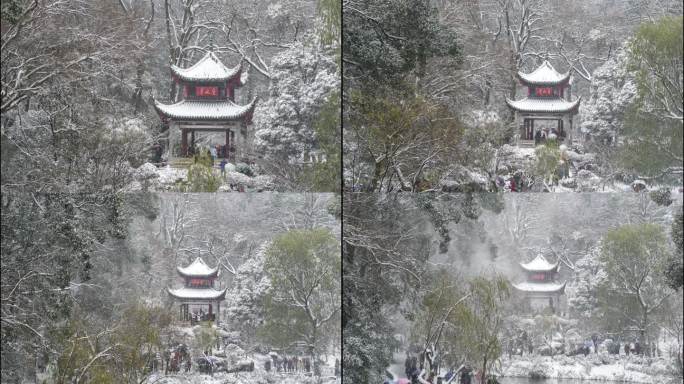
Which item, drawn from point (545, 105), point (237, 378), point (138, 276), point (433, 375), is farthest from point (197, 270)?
point (545, 105)

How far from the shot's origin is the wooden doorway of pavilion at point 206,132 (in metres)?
7.30

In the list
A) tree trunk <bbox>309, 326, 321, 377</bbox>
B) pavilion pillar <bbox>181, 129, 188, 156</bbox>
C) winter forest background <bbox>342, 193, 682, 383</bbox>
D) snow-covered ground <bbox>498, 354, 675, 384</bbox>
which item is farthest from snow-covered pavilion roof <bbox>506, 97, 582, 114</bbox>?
pavilion pillar <bbox>181, 129, 188, 156</bbox>

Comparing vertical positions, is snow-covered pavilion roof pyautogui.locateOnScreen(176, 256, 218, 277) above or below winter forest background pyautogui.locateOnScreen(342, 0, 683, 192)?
below

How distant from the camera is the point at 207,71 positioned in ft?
24.2

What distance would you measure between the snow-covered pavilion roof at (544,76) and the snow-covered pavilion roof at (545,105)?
0.14 m

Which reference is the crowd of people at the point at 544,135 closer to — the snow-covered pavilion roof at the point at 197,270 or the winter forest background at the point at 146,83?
the winter forest background at the point at 146,83

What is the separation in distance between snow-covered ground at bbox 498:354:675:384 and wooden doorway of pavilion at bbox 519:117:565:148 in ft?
5.72

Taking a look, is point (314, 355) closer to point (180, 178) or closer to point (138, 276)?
point (138, 276)

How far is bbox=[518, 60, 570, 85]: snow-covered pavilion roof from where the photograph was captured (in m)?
7.30

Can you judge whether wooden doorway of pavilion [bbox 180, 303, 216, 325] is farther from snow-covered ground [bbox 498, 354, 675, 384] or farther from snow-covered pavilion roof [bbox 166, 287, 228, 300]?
snow-covered ground [bbox 498, 354, 675, 384]

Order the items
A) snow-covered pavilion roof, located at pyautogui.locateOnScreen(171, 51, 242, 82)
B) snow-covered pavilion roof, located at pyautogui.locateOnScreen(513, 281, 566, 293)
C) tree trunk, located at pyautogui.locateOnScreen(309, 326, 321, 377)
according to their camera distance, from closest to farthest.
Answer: snow-covered pavilion roof, located at pyautogui.locateOnScreen(513, 281, 566, 293), snow-covered pavilion roof, located at pyautogui.locateOnScreen(171, 51, 242, 82), tree trunk, located at pyautogui.locateOnScreen(309, 326, 321, 377)

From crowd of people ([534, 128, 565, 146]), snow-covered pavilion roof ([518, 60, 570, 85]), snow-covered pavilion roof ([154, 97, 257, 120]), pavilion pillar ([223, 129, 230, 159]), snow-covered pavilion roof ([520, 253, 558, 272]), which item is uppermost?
snow-covered pavilion roof ([518, 60, 570, 85])

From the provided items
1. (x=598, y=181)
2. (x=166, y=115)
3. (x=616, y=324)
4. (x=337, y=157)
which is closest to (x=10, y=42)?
(x=166, y=115)

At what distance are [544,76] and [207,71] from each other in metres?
2.73
